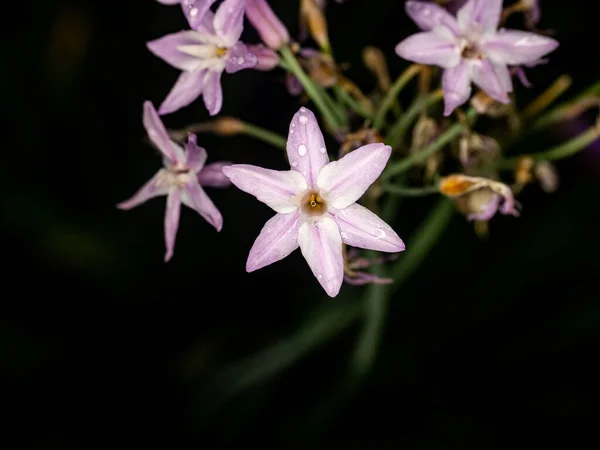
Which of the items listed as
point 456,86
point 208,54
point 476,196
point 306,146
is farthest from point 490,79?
point 208,54

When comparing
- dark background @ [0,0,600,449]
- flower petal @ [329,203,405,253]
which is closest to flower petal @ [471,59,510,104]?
flower petal @ [329,203,405,253]

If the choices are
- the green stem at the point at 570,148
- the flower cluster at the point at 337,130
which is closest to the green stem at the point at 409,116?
the flower cluster at the point at 337,130

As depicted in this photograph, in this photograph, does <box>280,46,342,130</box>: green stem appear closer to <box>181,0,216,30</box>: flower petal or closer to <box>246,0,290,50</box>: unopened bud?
<box>246,0,290,50</box>: unopened bud

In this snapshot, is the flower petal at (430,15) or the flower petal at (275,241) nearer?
the flower petal at (275,241)

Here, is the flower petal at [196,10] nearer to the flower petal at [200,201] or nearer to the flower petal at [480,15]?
the flower petal at [200,201]

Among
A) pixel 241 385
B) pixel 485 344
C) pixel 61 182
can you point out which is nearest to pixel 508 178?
pixel 485 344

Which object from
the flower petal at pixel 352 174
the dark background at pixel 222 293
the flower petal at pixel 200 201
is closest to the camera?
the flower petal at pixel 352 174
